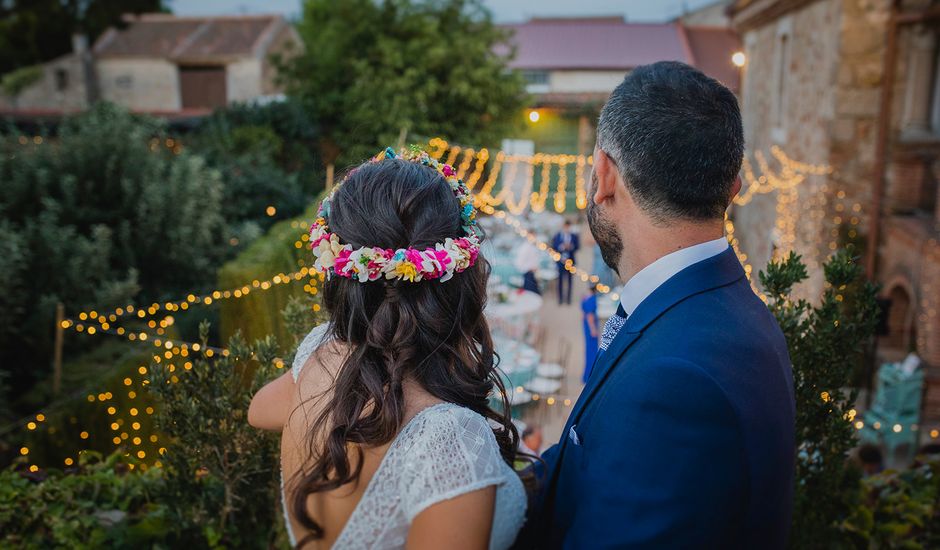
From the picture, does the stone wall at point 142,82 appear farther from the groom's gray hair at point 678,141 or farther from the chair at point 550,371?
the groom's gray hair at point 678,141

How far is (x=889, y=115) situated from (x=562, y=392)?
4521 mm

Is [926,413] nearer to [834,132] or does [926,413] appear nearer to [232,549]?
[834,132]

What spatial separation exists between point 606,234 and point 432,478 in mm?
603

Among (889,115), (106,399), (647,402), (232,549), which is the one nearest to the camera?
(647,402)

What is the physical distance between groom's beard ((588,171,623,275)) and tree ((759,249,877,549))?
948mm

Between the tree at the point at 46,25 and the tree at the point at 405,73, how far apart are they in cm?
1448

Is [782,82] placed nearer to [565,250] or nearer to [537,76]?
[565,250]

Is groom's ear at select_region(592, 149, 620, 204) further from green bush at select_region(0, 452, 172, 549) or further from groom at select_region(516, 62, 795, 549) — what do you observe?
green bush at select_region(0, 452, 172, 549)

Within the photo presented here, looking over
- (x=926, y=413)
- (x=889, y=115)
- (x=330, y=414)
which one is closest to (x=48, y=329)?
(x=330, y=414)

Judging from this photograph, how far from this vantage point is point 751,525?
1272 millimetres

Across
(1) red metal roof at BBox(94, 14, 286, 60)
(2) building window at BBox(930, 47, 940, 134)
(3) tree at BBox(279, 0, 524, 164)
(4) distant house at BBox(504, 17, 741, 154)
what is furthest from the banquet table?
(1) red metal roof at BBox(94, 14, 286, 60)

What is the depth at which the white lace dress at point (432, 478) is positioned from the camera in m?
1.36

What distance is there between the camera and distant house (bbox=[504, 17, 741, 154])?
2011cm

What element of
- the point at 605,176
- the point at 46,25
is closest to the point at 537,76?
the point at 46,25
